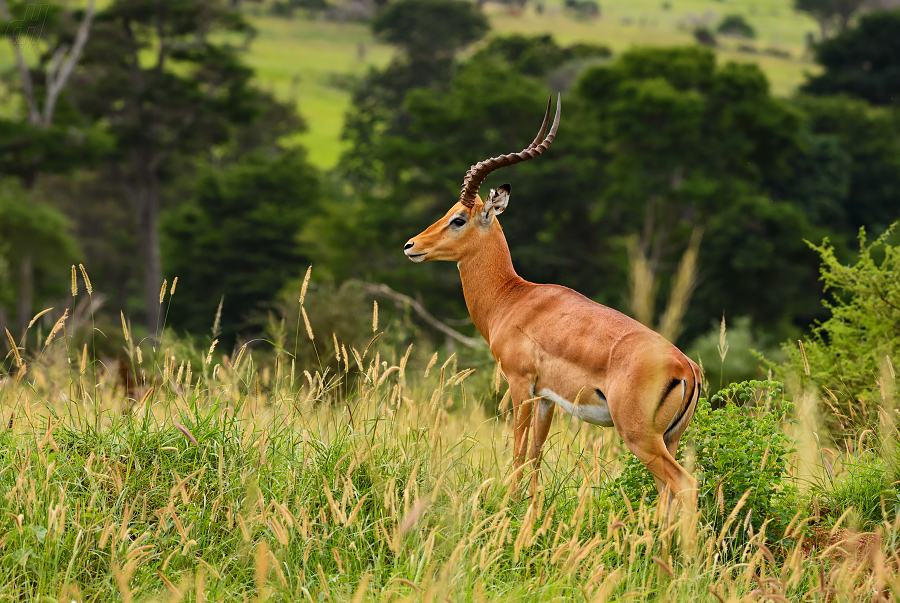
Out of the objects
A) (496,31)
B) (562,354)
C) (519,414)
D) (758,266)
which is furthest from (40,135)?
(496,31)

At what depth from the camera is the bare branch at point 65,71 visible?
35312 millimetres

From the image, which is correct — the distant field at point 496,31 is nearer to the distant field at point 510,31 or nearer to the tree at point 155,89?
the distant field at point 510,31

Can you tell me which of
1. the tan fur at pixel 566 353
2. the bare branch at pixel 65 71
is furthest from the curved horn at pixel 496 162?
the bare branch at pixel 65 71

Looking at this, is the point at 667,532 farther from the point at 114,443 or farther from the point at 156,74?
the point at 156,74

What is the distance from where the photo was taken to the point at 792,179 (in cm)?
3653

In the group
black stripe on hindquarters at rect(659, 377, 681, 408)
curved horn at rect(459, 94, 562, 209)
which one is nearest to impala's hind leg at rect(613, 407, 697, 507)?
black stripe on hindquarters at rect(659, 377, 681, 408)

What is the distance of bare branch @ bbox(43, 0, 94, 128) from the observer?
3531 centimetres

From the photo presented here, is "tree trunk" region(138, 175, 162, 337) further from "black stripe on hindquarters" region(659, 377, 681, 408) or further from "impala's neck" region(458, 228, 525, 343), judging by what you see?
"black stripe on hindquarters" region(659, 377, 681, 408)

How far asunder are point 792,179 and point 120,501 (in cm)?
3614

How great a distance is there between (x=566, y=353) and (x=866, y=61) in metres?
46.1

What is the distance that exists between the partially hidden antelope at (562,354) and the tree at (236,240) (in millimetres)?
32930

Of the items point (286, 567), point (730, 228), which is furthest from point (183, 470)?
point (730, 228)

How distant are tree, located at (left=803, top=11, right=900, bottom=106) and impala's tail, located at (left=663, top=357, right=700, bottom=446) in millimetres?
43441

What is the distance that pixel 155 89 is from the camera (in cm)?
3747
